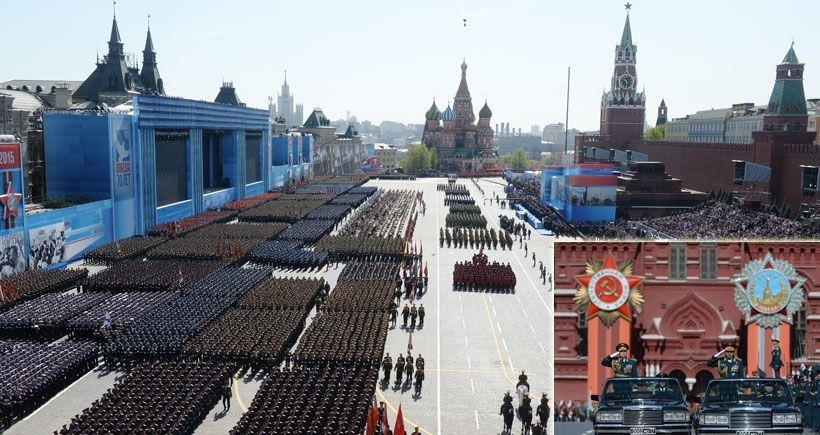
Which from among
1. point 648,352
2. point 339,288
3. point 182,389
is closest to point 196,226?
point 339,288

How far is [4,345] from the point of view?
77.6 feet

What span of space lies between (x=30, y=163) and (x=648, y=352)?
44.2 meters

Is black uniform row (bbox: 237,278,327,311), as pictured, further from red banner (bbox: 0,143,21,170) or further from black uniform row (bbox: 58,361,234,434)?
red banner (bbox: 0,143,21,170)

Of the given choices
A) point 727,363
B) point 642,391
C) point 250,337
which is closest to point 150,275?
point 250,337

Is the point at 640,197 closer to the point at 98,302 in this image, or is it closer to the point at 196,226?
the point at 196,226

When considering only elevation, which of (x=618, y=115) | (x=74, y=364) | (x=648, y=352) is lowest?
(x=74, y=364)

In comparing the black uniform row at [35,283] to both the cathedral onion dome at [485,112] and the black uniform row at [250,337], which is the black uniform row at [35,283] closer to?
the black uniform row at [250,337]

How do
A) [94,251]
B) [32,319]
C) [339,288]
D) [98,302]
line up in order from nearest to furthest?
[32,319], [98,302], [339,288], [94,251]

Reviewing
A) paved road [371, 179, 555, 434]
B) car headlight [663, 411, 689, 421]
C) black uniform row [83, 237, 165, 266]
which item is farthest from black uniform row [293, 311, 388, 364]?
black uniform row [83, 237, 165, 266]

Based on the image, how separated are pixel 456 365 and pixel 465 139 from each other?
11072cm

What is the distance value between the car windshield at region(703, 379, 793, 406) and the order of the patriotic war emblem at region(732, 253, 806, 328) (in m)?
1.99

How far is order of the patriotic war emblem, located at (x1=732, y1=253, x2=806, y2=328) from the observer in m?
11.8

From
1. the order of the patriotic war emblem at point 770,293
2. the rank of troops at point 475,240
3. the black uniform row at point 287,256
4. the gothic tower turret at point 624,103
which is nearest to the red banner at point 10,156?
the black uniform row at point 287,256

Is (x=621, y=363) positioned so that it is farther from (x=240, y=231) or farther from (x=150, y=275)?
(x=240, y=231)
